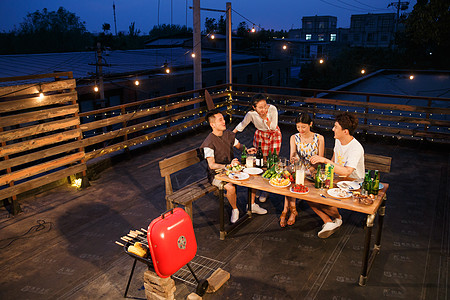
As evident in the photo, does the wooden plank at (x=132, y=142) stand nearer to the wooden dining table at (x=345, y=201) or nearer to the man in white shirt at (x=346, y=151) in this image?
the wooden dining table at (x=345, y=201)

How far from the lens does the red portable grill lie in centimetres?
293

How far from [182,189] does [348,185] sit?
2167mm

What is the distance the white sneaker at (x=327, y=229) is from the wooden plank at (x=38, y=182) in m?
4.16

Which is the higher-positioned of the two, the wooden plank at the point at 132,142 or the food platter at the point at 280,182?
the food platter at the point at 280,182

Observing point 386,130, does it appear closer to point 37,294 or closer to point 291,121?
point 291,121

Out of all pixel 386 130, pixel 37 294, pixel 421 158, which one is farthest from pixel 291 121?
pixel 37 294

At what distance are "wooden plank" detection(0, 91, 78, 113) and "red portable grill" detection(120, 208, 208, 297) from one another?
3224mm

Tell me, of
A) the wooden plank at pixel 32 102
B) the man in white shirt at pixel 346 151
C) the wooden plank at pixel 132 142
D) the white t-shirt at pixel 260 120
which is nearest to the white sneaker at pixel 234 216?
the white t-shirt at pixel 260 120

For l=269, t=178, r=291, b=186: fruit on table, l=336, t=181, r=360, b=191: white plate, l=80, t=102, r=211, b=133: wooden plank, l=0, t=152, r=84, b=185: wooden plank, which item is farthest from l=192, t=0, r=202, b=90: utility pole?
l=336, t=181, r=360, b=191: white plate

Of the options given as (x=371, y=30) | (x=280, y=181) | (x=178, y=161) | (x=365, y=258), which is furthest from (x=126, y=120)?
(x=371, y=30)

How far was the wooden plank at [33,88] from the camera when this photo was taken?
508cm

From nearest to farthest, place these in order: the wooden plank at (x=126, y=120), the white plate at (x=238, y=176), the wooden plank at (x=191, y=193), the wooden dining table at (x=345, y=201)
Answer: the wooden dining table at (x=345, y=201) < the white plate at (x=238, y=176) < the wooden plank at (x=191, y=193) < the wooden plank at (x=126, y=120)

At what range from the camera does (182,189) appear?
4801 mm

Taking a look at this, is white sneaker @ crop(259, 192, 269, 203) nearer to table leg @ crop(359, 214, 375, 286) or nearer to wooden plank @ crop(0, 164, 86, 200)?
table leg @ crop(359, 214, 375, 286)
